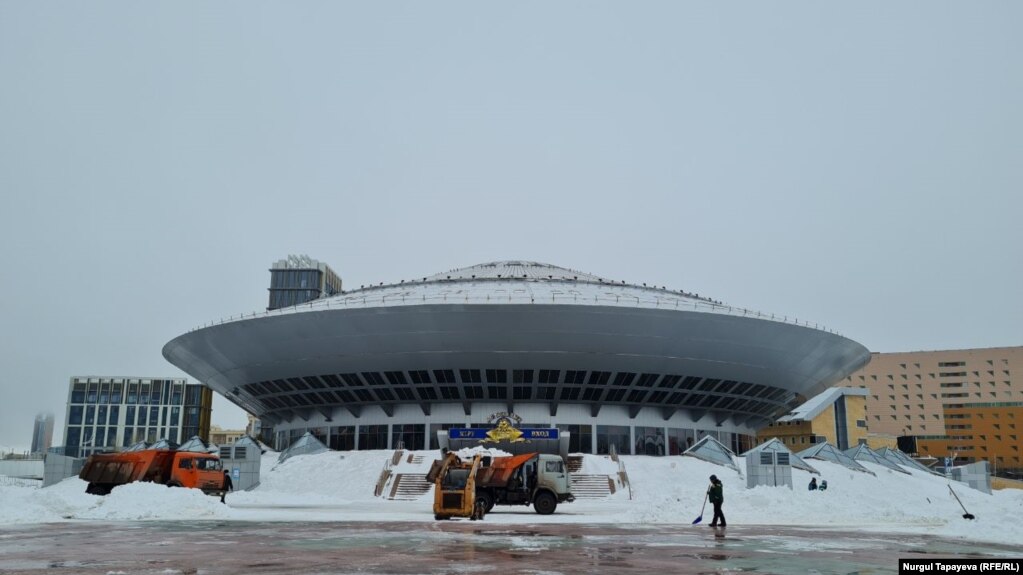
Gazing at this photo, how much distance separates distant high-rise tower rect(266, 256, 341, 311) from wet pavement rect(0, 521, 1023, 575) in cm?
13577

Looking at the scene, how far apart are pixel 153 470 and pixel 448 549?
887 inches

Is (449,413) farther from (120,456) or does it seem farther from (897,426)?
(897,426)

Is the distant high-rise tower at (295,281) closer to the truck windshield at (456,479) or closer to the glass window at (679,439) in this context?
the glass window at (679,439)

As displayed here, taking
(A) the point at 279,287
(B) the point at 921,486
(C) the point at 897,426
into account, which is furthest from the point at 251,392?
(C) the point at 897,426

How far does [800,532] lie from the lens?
2370 cm

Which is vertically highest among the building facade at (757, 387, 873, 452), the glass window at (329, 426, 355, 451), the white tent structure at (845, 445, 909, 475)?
the building facade at (757, 387, 873, 452)

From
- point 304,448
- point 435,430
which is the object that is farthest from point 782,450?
point 304,448

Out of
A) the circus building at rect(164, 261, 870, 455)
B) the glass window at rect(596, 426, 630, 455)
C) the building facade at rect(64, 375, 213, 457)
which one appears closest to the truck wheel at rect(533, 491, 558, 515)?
the circus building at rect(164, 261, 870, 455)

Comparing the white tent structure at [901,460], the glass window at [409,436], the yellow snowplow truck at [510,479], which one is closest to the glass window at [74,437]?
the glass window at [409,436]

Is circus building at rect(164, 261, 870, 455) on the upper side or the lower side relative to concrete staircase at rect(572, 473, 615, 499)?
upper

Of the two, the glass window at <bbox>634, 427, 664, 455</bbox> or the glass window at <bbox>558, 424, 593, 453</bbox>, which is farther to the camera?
the glass window at <bbox>634, 427, 664, 455</bbox>

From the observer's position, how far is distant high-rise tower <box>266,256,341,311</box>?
158m

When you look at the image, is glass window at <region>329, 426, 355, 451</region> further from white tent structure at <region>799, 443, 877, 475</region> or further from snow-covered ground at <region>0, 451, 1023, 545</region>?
white tent structure at <region>799, 443, 877, 475</region>

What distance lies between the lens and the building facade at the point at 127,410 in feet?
506
